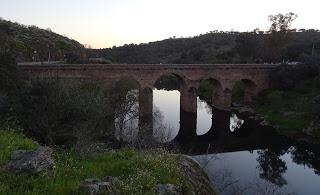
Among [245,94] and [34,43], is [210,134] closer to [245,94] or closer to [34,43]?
[245,94]

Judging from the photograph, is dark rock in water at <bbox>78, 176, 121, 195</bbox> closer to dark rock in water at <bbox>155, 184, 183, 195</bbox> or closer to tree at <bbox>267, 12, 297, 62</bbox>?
dark rock in water at <bbox>155, 184, 183, 195</bbox>

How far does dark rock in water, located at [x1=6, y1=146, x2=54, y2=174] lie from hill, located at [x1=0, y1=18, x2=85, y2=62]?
4509cm

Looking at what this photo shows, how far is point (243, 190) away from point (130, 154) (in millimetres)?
12347

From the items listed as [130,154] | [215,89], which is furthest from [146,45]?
[130,154]

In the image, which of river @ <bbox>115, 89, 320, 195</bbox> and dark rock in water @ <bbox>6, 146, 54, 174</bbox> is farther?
river @ <bbox>115, 89, 320, 195</bbox>

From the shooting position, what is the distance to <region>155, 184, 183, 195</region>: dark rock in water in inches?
246

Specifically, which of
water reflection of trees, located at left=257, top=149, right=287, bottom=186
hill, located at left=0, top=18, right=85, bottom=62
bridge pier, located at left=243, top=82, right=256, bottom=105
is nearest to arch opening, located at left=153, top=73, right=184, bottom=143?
water reflection of trees, located at left=257, top=149, right=287, bottom=186

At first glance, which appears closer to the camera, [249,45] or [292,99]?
[292,99]

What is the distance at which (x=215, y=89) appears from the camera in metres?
48.7

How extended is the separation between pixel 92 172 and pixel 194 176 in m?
1.81

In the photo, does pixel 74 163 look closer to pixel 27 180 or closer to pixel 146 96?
pixel 27 180

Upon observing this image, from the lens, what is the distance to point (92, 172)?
→ 6957 mm

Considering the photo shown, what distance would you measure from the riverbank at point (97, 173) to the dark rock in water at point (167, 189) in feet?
0.23

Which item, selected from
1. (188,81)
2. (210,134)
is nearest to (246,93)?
(188,81)
